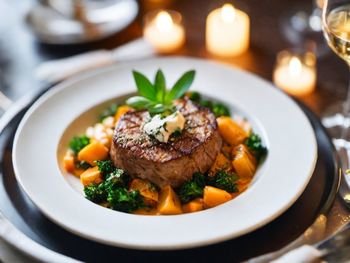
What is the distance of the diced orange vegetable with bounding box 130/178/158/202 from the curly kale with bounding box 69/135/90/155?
361 mm

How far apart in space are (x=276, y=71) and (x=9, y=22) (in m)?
2.02

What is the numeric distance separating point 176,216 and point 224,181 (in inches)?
12.9

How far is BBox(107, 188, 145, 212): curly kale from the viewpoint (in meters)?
2.29

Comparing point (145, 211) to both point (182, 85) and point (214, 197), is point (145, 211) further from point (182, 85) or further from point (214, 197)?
point (182, 85)

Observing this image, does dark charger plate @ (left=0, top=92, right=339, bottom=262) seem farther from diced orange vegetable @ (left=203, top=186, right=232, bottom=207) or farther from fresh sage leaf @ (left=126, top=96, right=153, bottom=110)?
fresh sage leaf @ (left=126, top=96, right=153, bottom=110)

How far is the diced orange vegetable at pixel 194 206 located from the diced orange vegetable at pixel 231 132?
0.45 m

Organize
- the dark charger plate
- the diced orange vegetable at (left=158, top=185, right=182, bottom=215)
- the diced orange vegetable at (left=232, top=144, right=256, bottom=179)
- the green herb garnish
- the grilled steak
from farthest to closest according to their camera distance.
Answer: the green herb garnish
the diced orange vegetable at (left=232, top=144, right=256, bottom=179)
the grilled steak
the diced orange vegetable at (left=158, top=185, right=182, bottom=215)
the dark charger plate

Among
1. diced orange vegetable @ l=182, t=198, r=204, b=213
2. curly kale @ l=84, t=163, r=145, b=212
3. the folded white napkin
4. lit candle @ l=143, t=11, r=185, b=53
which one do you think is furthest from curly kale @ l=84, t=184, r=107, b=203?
lit candle @ l=143, t=11, r=185, b=53

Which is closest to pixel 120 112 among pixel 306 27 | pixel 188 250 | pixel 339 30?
pixel 188 250

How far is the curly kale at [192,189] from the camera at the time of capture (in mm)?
2354

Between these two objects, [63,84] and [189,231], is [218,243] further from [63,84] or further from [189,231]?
[63,84]

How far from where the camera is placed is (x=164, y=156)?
2.37 metres

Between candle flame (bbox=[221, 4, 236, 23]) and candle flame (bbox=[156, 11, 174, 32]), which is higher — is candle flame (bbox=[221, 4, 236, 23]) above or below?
above

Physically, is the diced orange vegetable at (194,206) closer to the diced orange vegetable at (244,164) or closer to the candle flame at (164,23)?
the diced orange vegetable at (244,164)
